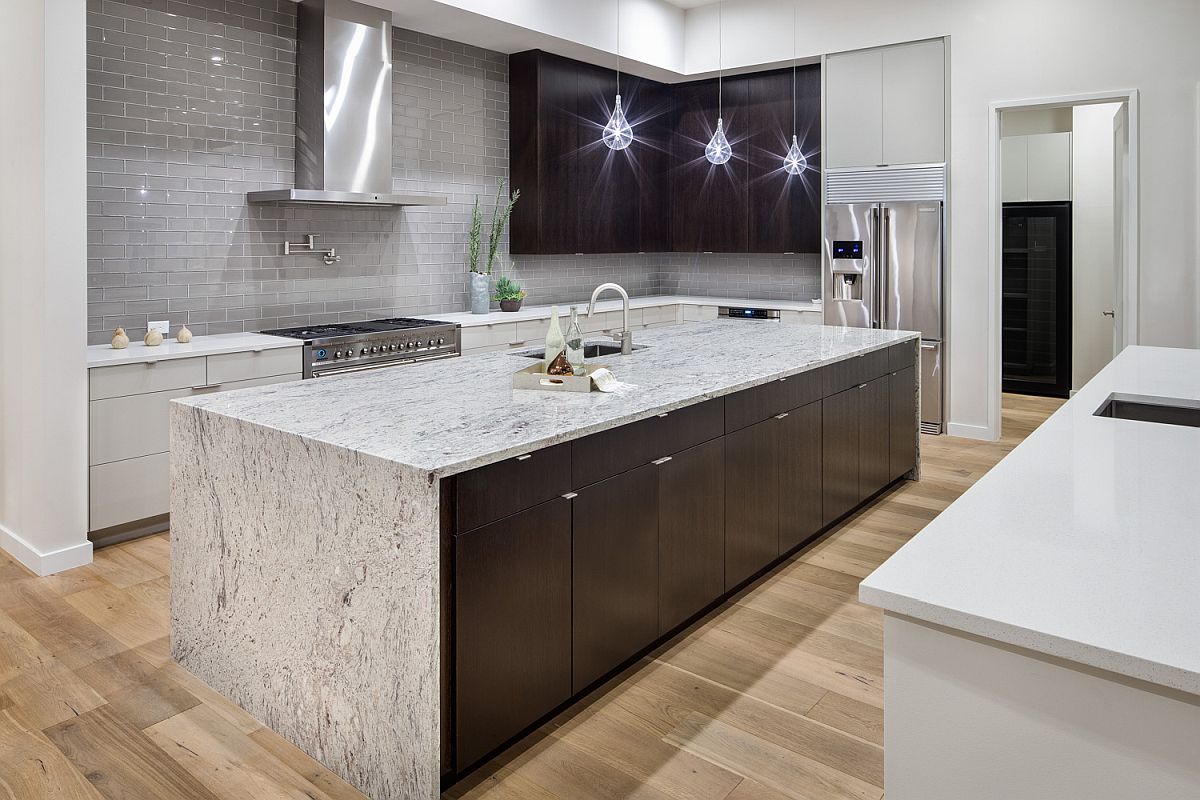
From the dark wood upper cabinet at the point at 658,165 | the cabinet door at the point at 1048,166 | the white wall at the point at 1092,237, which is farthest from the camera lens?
the cabinet door at the point at 1048,166

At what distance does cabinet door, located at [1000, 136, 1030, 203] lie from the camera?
25.3 ft

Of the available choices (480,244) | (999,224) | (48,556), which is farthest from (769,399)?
(480,244)

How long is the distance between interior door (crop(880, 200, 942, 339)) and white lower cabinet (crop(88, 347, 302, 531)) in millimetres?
4523

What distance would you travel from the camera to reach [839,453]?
420 cm

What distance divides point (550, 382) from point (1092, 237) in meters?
6.30

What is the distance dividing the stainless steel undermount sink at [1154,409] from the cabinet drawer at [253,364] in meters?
3.72

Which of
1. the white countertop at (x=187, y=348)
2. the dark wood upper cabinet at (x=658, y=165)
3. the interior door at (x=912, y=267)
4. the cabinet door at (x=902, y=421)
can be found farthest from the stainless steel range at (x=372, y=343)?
the interior door at (x=912, y=267)

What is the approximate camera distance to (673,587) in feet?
9.75

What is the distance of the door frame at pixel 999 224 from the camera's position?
5.43 m

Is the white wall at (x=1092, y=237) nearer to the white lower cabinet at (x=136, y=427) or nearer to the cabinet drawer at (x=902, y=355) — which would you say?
the cabinet drawer at (x=902, y=355)

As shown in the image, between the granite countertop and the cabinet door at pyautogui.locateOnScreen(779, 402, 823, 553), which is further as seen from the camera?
the cabinet door at pyautogui.locateOnScreen(779, 402, 823, 553)

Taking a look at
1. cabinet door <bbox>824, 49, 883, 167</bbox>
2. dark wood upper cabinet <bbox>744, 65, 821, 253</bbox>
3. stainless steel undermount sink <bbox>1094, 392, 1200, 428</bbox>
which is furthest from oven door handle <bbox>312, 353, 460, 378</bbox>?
cabinet door <bbox>824, 49, 883, 167</bbox>

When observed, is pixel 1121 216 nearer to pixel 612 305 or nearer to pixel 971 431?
pixel 971 431

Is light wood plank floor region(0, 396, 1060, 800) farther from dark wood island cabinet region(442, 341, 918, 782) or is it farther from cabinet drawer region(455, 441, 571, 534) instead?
cabinet drawer region(455, 441, 571, 534)
